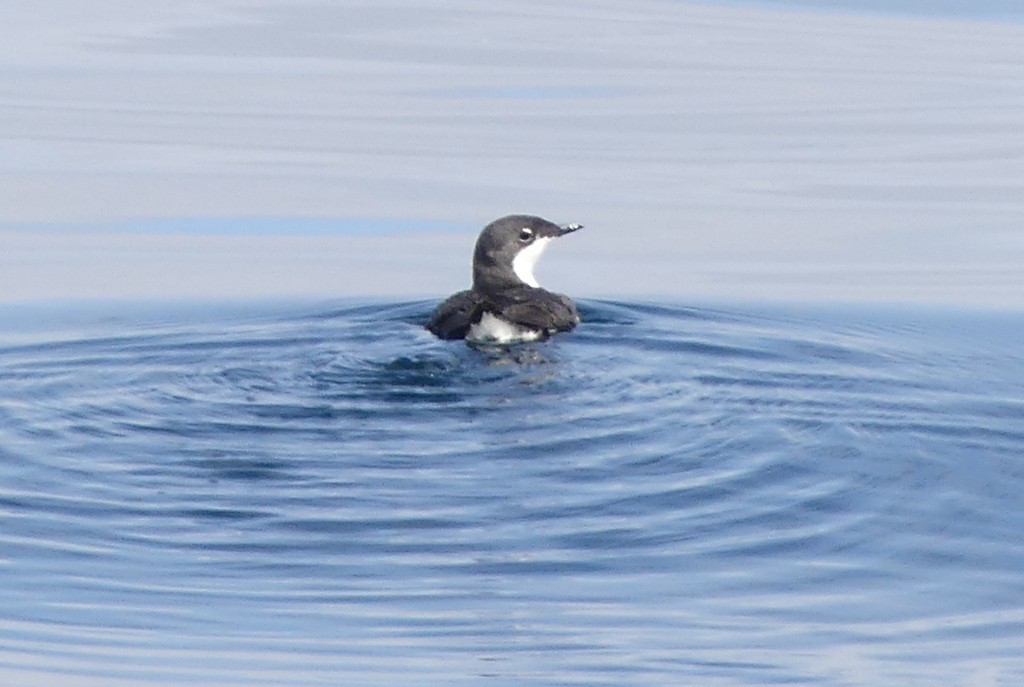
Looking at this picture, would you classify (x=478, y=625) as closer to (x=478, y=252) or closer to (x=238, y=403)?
(x=238, y=403)

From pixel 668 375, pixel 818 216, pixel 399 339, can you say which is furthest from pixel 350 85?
pixel 668 375

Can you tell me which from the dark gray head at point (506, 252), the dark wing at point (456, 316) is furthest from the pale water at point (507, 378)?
the dark gray head at point (506, 252)

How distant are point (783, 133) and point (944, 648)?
12.7 m

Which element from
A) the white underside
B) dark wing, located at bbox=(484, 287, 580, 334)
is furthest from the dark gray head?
the white underside

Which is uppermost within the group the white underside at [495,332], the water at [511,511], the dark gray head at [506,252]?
the dark gray head at [506,252]

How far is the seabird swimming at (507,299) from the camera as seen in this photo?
12336 millimetres

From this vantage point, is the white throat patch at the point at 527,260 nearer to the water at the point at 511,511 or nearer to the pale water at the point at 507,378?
the pale water at the point at 507,378

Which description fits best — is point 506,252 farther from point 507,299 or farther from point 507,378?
point 507,378

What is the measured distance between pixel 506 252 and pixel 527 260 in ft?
0.76

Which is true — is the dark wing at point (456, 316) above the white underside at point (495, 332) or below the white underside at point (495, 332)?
above

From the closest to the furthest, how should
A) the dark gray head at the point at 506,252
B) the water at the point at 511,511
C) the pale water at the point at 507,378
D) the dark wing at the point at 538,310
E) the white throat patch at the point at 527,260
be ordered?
the water at the point at 511,511 < the pale water at the point at 507,378 < the dark wing at the point at 538,310 < the dark gray head at the point at 506,252 < the white throat patch at the point at 527,260

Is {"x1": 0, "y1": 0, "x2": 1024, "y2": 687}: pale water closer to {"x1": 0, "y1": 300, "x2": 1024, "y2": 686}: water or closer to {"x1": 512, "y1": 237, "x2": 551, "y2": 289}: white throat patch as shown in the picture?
{"x1": 0, "y1": 300, "x2": 1024, "y2": 686}: water

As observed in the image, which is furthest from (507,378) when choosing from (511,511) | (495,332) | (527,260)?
(527,260)

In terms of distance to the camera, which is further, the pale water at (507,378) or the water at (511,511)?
the pale water at (507,378)
